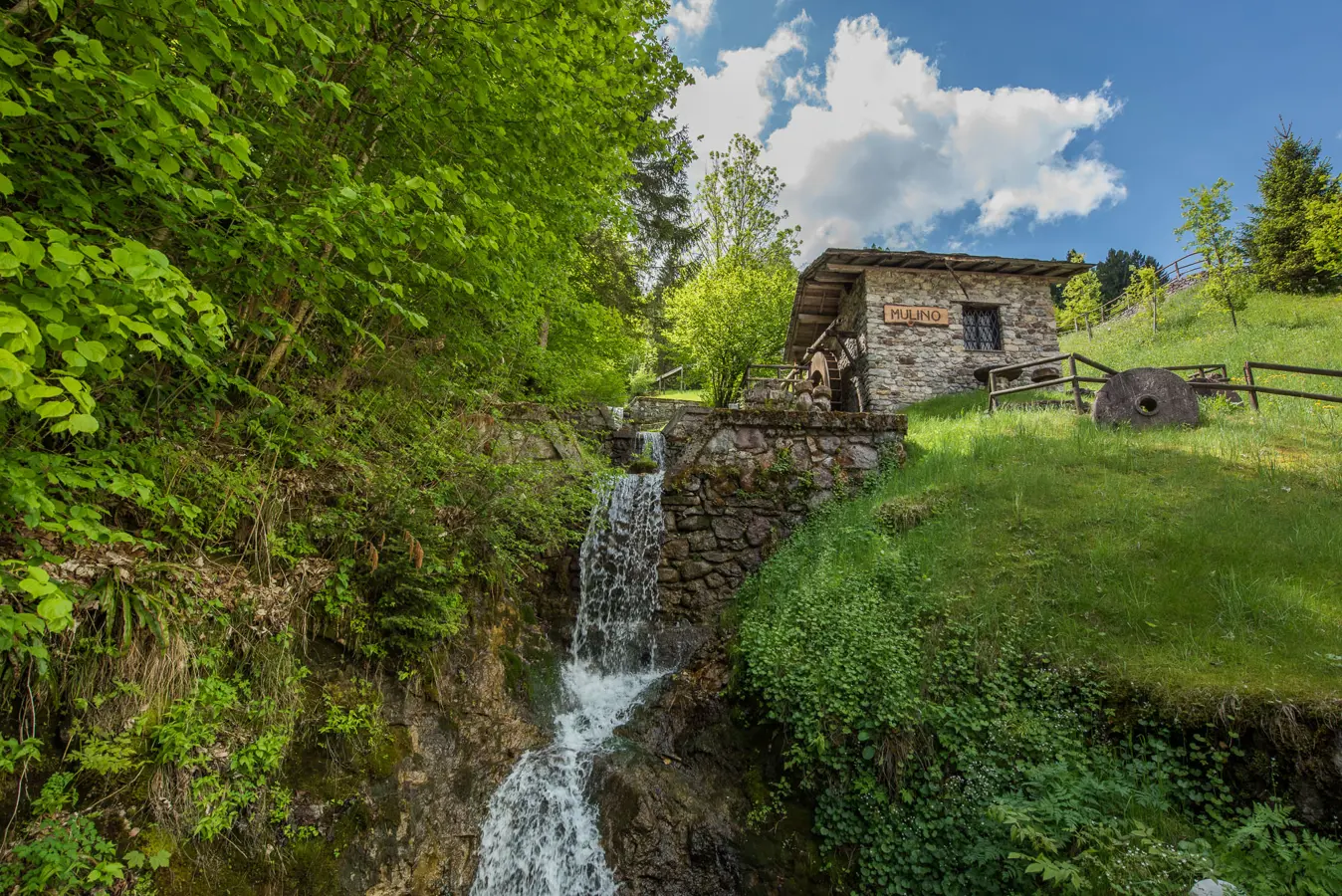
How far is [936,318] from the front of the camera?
1430 centimetres

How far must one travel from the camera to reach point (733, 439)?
8.24 m

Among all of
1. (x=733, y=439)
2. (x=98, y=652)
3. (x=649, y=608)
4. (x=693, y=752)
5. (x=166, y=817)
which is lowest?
(x=693, y=752)

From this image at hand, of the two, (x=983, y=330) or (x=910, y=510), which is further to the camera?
(x=983, y=330)

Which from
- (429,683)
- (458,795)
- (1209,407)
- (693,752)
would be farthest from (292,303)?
(1209,407)

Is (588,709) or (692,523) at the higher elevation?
(692,523)

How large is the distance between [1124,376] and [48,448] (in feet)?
40.3

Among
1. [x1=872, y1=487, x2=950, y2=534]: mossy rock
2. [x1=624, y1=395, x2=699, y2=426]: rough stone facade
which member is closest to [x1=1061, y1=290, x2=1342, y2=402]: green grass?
[x1=872, y1=487, x2=950, y2=534]: mossy rock

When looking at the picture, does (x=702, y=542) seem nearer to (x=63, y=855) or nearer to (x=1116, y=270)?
(x=63, y=855)

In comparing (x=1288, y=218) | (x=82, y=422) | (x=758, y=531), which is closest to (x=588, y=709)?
(x=758, y=531)

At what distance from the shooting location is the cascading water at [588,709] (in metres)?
4.24

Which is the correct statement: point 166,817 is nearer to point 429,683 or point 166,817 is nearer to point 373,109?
point 429,683

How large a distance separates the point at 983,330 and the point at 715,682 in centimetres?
1345

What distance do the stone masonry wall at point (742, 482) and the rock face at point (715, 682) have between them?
2cm

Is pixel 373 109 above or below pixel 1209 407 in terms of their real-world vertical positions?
above
